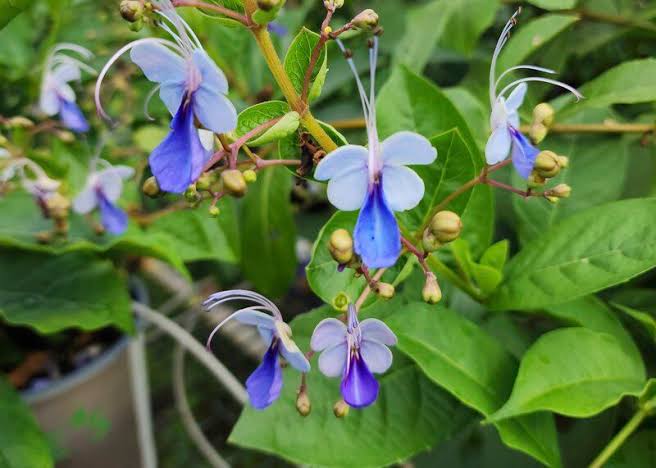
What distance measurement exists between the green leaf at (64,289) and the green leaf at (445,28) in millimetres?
431

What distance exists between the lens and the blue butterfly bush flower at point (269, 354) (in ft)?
1.39

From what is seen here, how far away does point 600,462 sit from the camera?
518 millimetres

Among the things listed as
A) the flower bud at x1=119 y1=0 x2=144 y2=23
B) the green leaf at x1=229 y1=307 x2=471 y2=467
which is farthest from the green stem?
the flower bud at x1=119 y1=0 x2=144 y2=23

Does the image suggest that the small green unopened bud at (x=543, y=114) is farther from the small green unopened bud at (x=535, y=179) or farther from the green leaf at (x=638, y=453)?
the green leaf at (x=638, y=453)

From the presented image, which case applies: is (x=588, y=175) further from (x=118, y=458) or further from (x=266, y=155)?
(x=118, y=458)

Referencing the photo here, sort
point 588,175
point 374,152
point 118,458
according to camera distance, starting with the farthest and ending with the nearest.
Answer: point 118,458, point 588,175, point 374,152

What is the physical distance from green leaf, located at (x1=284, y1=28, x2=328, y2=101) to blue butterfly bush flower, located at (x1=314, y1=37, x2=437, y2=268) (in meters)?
0.04

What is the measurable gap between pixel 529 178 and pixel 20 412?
59cm

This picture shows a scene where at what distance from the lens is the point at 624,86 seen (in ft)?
1.94

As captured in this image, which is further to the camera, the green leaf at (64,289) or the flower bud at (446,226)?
the green leaf at (64,289)

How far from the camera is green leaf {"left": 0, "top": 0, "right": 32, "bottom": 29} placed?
512 millimetres

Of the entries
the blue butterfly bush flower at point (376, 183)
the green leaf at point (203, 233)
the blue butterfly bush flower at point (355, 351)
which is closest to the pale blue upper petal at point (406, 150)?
the blue butterfly bush flower at point (376, 183)

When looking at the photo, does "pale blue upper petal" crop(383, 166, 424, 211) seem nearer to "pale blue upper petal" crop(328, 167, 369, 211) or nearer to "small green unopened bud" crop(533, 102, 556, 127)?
"pale blue upper petal" crop(328, 167, 369, 211)

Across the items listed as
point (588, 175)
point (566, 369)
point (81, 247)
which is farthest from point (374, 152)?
point (81, 247)
